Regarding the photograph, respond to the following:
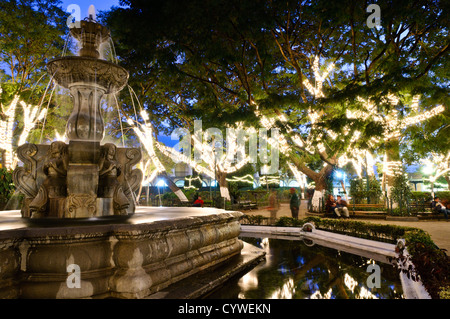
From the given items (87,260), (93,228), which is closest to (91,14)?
(93,228)

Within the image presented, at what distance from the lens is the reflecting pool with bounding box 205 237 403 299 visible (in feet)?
13.8

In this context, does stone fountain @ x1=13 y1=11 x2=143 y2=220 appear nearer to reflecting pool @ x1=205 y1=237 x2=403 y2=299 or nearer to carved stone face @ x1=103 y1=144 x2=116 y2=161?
carved stone face @ x1=103 y1=144 x2=116 y2=161

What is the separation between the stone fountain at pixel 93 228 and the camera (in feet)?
12.0

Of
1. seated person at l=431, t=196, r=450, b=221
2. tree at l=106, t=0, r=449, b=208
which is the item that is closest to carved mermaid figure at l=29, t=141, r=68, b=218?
tree at l=106, t=0, r=449, b=208

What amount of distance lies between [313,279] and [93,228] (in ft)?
11.5

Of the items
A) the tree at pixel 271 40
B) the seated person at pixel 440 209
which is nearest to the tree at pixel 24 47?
the tree at pixel 271 40

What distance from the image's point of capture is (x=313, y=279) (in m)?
4.93

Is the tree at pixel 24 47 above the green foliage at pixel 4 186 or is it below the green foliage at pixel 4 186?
above

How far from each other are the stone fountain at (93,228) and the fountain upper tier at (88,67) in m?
0.02

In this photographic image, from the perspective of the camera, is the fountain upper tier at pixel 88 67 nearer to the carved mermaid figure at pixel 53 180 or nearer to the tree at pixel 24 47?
the carved mermaid figure at pixel 53 180

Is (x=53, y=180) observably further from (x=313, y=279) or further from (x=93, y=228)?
(x=313, y=279)
